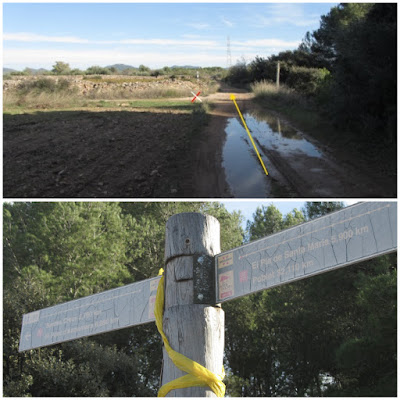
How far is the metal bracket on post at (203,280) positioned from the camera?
2.62m

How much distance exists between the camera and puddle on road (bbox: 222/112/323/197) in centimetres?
1038

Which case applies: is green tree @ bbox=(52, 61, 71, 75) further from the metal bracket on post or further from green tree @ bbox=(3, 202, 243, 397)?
the metal bracket on post

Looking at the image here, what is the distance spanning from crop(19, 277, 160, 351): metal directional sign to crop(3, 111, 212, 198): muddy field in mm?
6600

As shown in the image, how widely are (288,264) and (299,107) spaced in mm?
22651

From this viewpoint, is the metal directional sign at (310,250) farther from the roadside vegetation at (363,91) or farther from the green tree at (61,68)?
the green tree at (61,68)

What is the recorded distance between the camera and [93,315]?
3141mm

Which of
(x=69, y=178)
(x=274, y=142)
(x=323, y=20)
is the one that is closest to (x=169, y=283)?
(x=69, y=178)

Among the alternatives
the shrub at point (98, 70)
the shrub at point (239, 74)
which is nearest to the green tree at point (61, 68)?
the shrub at point (98, 70)

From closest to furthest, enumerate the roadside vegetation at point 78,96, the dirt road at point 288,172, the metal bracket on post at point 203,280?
the metal bracket on post at point 203,280 < the dirt road at point 288,172 < the roadside vegetation at point 78,96

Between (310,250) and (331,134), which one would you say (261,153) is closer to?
(331,134)

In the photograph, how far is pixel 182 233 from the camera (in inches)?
108

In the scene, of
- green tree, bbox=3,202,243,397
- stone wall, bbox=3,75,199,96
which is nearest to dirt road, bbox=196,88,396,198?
green tree, bbox=3,202,243,397

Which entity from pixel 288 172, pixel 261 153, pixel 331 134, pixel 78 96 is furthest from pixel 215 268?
pixel 78 96

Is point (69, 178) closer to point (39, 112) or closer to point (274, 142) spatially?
point (274, 142)
